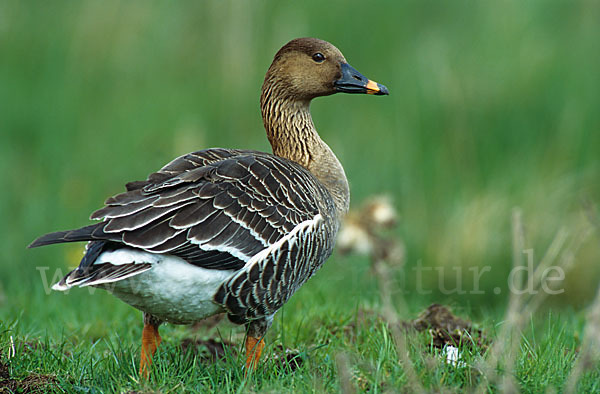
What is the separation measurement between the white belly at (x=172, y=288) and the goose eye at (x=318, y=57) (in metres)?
1.81

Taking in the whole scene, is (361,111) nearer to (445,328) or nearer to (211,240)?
(445,328)

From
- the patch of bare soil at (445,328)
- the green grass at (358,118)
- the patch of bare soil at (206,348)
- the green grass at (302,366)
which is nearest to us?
the green grass at (302,366)

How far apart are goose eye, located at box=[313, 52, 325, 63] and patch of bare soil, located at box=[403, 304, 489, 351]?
184 centimetres

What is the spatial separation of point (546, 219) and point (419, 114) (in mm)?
1889

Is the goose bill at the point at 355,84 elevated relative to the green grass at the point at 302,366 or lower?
elevated

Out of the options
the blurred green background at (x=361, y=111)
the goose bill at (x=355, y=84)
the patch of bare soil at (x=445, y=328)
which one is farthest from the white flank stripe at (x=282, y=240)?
the blurred green background at (x=361, y=111)

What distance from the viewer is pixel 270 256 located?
4289 millimetres

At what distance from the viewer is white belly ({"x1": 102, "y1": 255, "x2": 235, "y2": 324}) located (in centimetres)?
401

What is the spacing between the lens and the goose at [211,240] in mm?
3955

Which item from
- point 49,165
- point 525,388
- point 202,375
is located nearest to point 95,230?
point 202,375

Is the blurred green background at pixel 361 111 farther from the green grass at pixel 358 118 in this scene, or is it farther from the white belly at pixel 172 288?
the white belly at pixel 172 288

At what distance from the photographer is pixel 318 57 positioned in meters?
5.30

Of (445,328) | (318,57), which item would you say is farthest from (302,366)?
(318,57)

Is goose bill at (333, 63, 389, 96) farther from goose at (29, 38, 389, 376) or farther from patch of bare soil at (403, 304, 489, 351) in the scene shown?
patch of bare soil at (403, 304, 489, 351)
